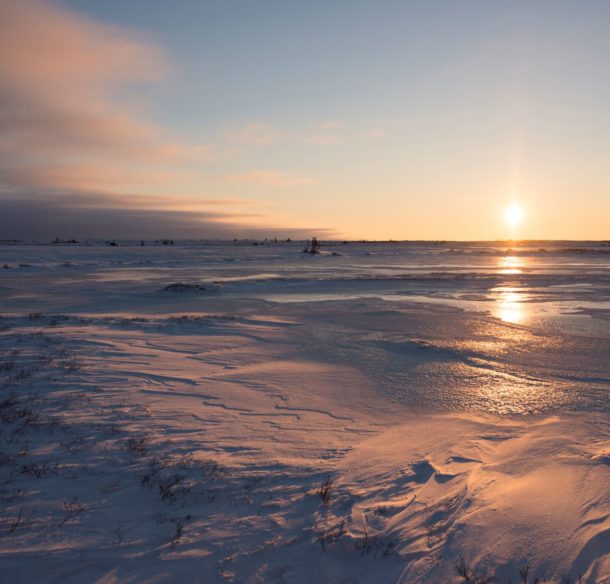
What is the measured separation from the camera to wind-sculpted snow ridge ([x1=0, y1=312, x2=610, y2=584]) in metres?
2.98

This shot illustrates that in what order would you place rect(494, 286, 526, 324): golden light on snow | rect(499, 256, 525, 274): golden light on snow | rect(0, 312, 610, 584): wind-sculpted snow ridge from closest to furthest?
rect(0, 312, 610, 584): wind-sculpted snow ridge, rect(494, 286, 526, 324): golden light on snow, rect(499, 256, 525, 274): golden light on snow

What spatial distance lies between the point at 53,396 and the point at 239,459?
296 cm

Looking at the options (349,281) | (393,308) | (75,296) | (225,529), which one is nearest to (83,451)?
(225,529)

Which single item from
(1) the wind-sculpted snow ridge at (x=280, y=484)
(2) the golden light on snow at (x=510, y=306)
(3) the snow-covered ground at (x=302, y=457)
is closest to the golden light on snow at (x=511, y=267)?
(2) the golden light on snow at (x=510, y=306)

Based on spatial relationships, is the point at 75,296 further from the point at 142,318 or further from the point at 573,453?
the point at 573,453

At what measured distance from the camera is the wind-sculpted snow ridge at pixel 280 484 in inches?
117

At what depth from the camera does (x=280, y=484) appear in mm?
3945

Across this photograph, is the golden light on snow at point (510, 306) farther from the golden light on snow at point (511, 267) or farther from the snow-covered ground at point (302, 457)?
the golden light on snow at point (511, 267)

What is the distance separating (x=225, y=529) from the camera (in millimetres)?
3289

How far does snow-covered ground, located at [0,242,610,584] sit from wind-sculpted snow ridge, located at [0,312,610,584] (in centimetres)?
2

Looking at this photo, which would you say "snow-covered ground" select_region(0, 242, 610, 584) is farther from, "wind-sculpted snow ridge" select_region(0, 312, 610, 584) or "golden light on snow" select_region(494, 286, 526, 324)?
"golden light on snow" select_region(494, 286, 526, 324)

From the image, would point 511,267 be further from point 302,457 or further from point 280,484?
point 280,484

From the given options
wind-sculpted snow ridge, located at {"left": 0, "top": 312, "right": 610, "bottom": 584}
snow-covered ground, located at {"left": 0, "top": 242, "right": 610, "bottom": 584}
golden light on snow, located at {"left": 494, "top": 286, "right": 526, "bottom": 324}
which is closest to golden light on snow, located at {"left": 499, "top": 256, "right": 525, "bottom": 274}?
golden light on snow, located at {"left": 494, "top": 286, "right": 526, "bottom": 324}

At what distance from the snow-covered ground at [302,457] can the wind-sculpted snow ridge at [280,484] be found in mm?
16
